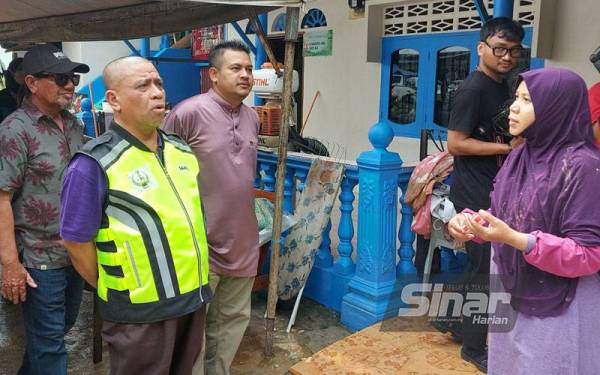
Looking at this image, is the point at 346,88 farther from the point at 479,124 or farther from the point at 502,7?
the point at 479,124

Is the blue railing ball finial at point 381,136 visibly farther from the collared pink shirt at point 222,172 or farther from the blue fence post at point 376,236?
the collared pink shirt at point 222,172

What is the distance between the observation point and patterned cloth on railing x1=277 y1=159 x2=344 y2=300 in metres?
3.58

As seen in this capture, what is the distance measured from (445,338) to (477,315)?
433 mm

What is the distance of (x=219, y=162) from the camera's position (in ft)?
8.89

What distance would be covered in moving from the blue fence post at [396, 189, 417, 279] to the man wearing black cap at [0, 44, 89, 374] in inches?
83.8

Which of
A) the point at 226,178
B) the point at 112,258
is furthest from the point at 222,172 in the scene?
the point at 112,258

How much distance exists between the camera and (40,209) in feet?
8.09

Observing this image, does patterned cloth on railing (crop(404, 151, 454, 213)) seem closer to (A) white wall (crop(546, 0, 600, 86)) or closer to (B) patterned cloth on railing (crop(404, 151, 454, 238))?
(B) patterned cloth on railing (crop(404, 151, 454, 238))

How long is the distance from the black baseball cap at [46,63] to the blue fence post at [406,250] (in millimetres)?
2207

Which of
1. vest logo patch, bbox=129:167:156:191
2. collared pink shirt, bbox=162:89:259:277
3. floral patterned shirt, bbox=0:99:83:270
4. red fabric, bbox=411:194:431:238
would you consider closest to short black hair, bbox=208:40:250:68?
collared pink shirt, bbox=162:89:259:277

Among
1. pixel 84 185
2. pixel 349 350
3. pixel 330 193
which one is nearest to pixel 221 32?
pixel 330 193

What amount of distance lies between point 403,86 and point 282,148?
5.16 m

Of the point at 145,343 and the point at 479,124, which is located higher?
the point at 479,124

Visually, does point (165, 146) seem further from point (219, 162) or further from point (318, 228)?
point (318, 228)
